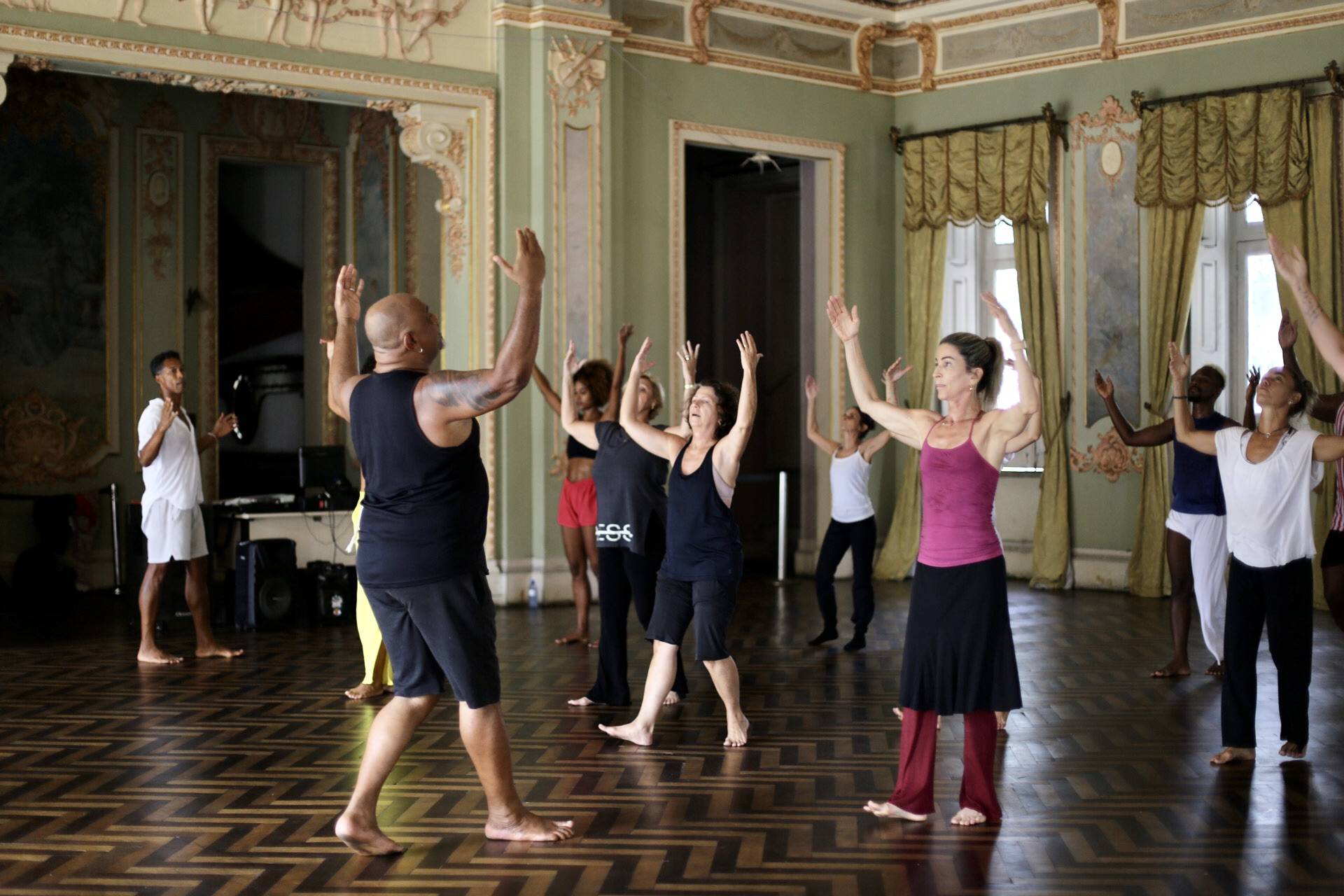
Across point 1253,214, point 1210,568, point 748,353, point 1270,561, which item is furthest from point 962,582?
point 1253,214

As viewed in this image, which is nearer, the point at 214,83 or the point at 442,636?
the point at 442,636

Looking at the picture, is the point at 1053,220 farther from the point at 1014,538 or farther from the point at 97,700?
the point at 97,700

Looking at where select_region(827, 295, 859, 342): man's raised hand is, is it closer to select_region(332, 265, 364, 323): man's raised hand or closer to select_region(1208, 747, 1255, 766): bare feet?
select_region(332, 265, 364, 323): man's raised hand

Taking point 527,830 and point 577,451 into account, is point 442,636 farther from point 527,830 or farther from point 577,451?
point 577,451

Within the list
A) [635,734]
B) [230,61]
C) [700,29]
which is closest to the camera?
[635,734]

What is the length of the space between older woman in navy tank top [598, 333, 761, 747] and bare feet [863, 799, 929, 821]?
1035 mm

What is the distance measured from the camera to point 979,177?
1081 cm

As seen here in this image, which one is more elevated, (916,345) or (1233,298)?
(1233,298)

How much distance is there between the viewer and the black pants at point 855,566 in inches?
300

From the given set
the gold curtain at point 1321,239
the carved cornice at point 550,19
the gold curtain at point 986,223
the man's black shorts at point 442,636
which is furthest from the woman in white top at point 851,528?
the man's black shorts at point 442,636

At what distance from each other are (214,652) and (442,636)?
3987 mm

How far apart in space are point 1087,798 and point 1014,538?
21.8 feet

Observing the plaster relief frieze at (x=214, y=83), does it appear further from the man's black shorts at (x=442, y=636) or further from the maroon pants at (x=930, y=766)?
the maroon pants at (x=930, y=766)

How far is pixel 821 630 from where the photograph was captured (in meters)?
8.33
